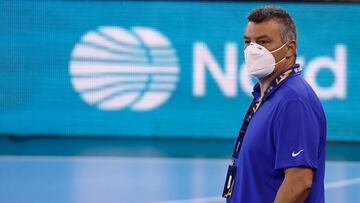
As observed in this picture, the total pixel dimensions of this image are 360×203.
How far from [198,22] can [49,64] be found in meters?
2.27

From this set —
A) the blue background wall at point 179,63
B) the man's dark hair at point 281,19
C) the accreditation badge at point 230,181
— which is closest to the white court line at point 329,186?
the blue background wall at point 179,63

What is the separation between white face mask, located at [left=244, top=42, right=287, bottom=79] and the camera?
3.32 meters

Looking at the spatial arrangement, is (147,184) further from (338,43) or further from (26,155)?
(338,43)

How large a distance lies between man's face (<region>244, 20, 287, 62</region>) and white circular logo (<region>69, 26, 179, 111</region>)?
31.0 feet

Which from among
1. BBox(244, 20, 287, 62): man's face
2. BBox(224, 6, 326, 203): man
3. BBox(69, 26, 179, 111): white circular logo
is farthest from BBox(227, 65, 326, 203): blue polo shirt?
BBox(69, 26, 179, 111): white circular logo

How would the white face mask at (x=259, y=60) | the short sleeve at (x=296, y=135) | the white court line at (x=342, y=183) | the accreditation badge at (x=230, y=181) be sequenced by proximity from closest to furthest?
the short sleeve at (x=296, y=135) < the white face mask at (x=259, y=60) < the accreditation badge at (x=230, y=181) < the white court line at (x=342, y=183)

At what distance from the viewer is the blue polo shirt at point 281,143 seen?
10.4ft

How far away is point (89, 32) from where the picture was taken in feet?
42.2

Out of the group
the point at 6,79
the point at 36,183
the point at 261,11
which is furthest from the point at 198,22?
the point at 261,11

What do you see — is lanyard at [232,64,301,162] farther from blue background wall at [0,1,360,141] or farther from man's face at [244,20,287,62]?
blue background wall at [0,1,360,141]

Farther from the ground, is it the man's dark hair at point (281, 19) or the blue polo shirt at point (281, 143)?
the man's dark hair at point (281, 19)

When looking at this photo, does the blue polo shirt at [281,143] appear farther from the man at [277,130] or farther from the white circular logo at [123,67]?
the white circular logo at [123,67]

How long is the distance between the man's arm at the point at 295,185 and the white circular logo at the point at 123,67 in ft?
31.8

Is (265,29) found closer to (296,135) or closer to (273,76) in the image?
(273,76)
